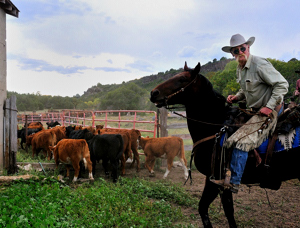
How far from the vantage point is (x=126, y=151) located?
8656mm

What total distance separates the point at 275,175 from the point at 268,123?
0.88m

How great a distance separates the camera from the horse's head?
363 centimetres

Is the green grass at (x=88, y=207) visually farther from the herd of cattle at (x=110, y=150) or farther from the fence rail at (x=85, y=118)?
the fence rail at (x=85, y=118)

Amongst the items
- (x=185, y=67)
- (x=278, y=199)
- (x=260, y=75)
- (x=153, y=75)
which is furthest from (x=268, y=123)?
(x=153, y=75)

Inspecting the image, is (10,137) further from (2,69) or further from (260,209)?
(260,209)

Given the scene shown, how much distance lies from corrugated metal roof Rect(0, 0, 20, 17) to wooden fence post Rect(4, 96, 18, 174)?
3.15m

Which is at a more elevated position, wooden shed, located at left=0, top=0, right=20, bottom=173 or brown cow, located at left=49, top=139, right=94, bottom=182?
wooden shed, located at left=0, top=0, right=20, bottom=173

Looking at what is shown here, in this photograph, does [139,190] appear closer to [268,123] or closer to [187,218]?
[187,218]

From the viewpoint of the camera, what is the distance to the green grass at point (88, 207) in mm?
3814

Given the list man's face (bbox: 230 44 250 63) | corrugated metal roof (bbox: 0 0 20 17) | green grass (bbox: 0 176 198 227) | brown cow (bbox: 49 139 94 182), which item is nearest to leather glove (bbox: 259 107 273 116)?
man's face (bbox: 230 44 250 63)

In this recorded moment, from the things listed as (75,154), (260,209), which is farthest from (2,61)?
(260,209)

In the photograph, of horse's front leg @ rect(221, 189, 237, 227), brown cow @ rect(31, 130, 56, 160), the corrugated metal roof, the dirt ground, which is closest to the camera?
horse's front leg @ rect(221, 189, 237, 227)

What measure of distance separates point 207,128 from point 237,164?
0.77 metres

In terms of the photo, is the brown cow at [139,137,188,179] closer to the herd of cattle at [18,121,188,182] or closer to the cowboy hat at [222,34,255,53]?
A: the herd of cattle at [18,121,188,182]
